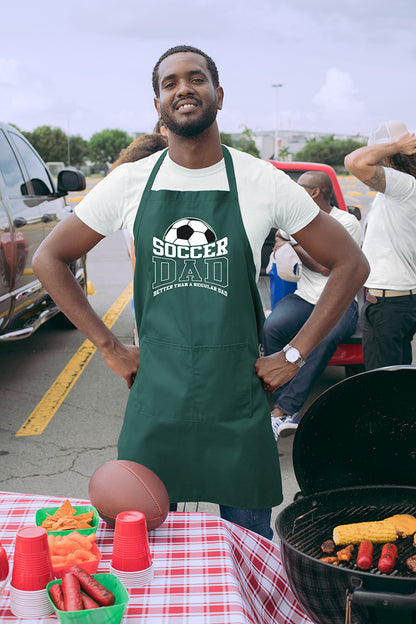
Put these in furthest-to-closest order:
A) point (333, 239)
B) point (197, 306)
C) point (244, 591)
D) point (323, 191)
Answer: point (323, 191), point (333, 239), point (197, 306), point (244, 591)

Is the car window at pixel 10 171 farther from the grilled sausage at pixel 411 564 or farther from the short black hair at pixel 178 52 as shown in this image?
the grilled sausage at pixel 411 564

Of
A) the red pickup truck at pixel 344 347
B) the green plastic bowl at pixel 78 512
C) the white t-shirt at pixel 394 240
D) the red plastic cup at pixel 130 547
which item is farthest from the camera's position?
the red pickup truck at pixel 344 347

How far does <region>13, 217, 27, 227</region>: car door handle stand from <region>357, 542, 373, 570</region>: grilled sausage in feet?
13.8

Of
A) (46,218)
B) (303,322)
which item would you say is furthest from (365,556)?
(46,218)

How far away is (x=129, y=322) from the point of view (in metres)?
8.61

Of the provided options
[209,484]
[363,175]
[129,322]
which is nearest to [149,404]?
[209,484]

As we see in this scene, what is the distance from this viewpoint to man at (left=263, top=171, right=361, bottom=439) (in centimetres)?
493

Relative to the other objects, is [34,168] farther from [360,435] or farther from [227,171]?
[360,435]

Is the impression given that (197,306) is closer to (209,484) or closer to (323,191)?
(209,484)

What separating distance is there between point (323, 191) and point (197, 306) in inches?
128

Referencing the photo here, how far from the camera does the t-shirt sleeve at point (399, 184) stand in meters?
3.96

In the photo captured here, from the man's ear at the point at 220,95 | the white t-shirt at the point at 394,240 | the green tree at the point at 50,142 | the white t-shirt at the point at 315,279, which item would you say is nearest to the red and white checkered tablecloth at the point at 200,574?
the man's ear at the point at 220,95

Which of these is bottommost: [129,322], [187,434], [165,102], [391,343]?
[129,322]

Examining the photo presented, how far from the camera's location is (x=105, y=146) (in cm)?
7538
